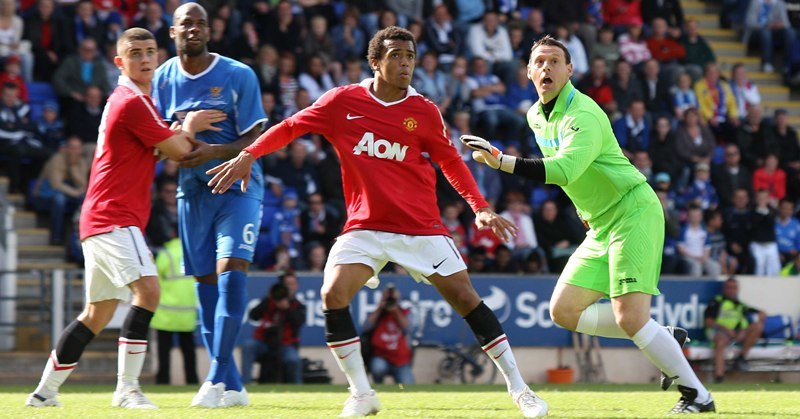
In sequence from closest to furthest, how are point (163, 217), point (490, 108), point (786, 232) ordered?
point (163, 217) < point (490, 108) < point (786, 232)

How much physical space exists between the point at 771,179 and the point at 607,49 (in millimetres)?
3403

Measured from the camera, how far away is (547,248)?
59.6 feet

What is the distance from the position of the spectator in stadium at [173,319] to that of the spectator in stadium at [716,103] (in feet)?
32.9

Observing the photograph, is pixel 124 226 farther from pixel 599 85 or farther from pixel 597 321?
pixel 599 85

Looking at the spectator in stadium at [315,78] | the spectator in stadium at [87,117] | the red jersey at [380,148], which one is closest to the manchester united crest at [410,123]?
the red jersey at [380,148]

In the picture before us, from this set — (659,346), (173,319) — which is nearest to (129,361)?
(659,346)

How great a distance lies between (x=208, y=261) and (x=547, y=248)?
9.58m

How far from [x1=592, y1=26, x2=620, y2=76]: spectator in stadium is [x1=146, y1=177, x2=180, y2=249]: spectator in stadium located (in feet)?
27.8

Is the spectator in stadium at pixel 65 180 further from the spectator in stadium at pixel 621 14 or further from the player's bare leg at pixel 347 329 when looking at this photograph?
the spectator in stadium at pixel 621 14

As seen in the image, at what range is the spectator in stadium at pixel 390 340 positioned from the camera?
52.4 ft

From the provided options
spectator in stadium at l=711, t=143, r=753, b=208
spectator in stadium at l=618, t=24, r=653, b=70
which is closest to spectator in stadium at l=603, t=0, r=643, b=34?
spectator in stadium at l=618, t=24, r=653, b=70

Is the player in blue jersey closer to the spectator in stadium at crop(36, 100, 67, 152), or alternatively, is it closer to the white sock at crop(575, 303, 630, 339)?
the white sock at crop(575, 303, 630, 339)

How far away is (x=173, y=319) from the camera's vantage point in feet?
50.0

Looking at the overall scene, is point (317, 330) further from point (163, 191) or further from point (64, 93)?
point (64, 93)
